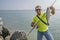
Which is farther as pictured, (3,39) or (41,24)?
(3,39)

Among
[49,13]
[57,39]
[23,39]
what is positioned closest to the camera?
[49,13]

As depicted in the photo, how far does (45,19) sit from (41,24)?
0.26m

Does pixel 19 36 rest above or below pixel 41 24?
below

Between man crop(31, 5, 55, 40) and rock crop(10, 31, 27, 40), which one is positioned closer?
man crop(31, 5, 55, 40)

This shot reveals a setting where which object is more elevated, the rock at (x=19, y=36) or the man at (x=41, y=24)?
the man at (x=41, y=24)

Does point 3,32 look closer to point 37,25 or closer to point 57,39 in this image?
point 37,25

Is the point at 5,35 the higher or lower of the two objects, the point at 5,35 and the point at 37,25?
the lower

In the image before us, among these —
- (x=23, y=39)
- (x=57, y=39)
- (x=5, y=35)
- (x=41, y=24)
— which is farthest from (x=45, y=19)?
(x=57, y=39)

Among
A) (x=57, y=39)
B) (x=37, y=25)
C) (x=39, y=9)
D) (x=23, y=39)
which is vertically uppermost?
(x=39, y=9)

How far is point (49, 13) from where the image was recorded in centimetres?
1020

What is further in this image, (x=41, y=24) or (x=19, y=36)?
(x=19, y=36)

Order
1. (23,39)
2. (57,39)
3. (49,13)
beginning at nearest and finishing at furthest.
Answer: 1. (49,13)
2. (23,39)
3. (57,39)

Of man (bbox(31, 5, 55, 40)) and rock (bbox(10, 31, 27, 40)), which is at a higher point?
man (bbox(31, 5, 55, 40))

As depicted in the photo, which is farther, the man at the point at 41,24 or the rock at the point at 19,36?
the rock at the point at 19,36
